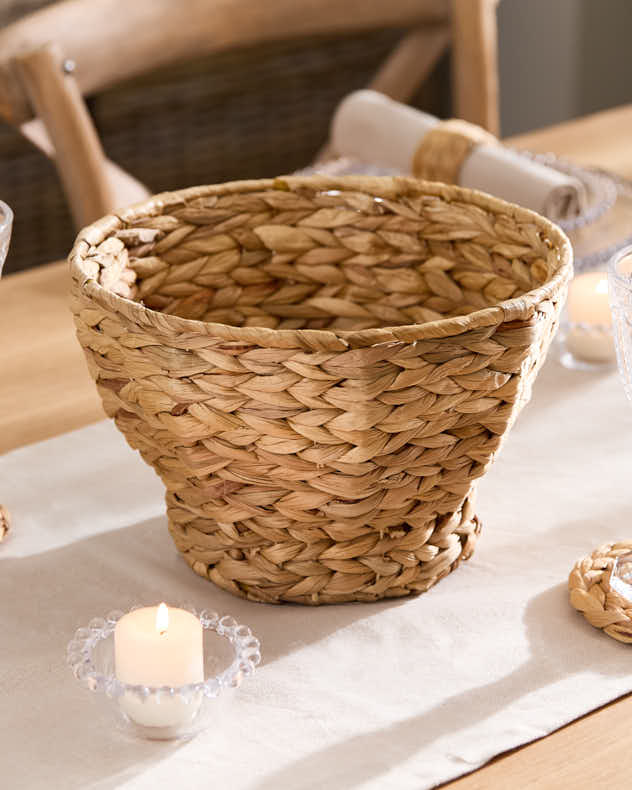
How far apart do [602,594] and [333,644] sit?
0.14 meters

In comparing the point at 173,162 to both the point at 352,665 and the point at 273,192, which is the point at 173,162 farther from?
the point at 352,665

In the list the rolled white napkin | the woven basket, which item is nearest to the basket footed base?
the woven basket

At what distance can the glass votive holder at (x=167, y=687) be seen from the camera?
0.51 meters

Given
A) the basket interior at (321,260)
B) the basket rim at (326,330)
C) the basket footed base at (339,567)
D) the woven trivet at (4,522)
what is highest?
the basket rim at (326,330)

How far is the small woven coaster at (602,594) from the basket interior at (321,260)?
0.16m

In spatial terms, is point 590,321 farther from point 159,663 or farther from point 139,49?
point 139,49

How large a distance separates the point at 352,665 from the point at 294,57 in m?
1.94

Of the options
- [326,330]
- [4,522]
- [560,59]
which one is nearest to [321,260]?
[326,330]

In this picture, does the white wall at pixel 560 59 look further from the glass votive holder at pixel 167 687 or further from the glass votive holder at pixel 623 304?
the glass votive holder at pixel 167 687

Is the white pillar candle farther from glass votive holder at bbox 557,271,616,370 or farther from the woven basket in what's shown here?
glass votive holder at bbox 557,271,616,370

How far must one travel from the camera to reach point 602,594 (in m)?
0.60

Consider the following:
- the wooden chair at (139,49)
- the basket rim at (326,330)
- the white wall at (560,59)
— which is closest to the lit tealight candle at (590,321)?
the basket rim at (326,330)

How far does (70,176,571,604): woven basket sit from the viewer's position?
52cm

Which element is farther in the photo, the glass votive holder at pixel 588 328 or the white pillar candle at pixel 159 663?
the glass votive holder at pixel 588 328
